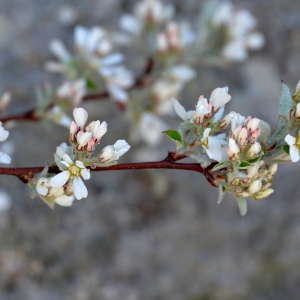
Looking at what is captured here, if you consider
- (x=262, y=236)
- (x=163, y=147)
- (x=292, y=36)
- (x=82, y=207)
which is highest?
(x=292, y=36)

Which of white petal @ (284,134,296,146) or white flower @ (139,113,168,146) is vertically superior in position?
white flower @ (139,113,168,146)

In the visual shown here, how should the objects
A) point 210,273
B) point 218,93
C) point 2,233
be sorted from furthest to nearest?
point 210,273
point 2,233
point 218,93

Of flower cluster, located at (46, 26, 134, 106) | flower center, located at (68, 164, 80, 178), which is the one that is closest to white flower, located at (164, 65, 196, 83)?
flower cluster, located at (46, 26, 134, 106)

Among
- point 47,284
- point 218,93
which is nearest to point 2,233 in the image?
point 47,284

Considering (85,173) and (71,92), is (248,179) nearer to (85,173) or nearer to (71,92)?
(85,173)

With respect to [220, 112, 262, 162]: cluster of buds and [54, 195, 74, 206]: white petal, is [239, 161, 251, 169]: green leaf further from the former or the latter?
[54, 195, 74, 206]: white petal

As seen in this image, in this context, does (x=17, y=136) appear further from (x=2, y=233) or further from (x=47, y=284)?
(x=47, y=284)

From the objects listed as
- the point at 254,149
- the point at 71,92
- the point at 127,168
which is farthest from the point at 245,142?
the point at 71,92
